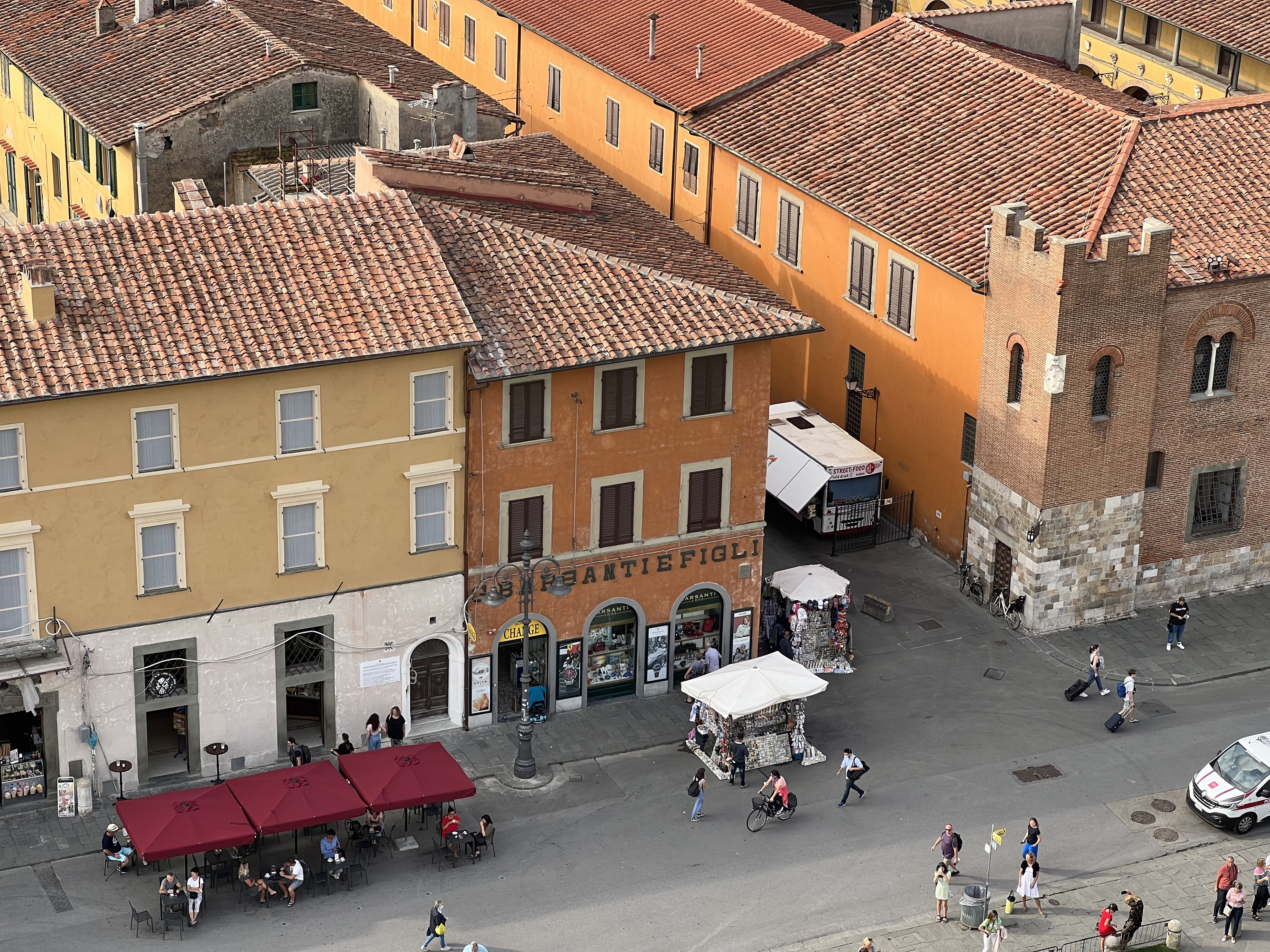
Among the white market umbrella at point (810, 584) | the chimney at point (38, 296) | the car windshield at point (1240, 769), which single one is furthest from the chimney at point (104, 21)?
the car windshield at point (1240, 769)

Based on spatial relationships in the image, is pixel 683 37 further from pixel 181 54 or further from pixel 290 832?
pixel 290 832

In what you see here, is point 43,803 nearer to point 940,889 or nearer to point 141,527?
Answer: point 141,527

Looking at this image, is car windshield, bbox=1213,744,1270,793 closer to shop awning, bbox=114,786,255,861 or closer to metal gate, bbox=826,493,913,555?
metal gate, bbox=826,493,913,555

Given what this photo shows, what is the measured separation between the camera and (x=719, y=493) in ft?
185

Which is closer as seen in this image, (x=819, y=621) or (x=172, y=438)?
(x=172, y=438)

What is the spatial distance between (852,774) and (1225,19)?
40127 millimetres

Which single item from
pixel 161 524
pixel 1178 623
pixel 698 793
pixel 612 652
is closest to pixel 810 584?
pixel 612 652

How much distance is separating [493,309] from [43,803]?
1549 cm

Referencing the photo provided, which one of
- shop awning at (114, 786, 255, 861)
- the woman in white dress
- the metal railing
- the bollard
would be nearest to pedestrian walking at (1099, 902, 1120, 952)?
the metal railing

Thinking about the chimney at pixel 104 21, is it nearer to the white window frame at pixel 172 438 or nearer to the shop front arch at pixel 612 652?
the white window frame at pixel 172 438

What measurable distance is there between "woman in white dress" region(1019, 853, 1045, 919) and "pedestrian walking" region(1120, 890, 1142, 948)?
2.00 metres

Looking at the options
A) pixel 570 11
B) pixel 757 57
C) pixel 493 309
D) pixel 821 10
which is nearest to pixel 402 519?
pixel 493 309

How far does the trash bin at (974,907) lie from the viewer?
48.8 metres

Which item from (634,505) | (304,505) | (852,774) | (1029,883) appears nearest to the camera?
(1029,883)
